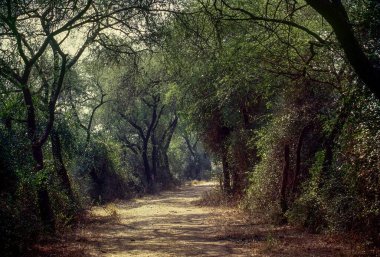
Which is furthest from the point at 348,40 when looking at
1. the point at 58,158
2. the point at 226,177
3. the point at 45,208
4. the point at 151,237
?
the point at 226,177

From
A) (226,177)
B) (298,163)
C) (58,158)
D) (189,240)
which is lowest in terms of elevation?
(189,240)

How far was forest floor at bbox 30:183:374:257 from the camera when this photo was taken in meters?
9.63

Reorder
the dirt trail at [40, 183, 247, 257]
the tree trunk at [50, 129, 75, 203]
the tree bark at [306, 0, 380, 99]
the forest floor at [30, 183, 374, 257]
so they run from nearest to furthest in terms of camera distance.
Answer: the tree bark at [306, 0, 380, 99], the forest floor at [30, 183, 374, 257], the dirt trail at [40, 183, 247, 257], the tree trunk at [50, 129, 75, 203]

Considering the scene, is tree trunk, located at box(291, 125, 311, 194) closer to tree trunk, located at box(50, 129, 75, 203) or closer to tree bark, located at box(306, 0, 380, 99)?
tree bark, located at box(306, 0, 380, 99)

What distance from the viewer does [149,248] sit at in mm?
10742

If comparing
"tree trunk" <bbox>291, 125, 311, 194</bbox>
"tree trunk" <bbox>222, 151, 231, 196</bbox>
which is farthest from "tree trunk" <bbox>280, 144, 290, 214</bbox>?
"tree trunk" <bbox>222, 151, 231, 196</bbox>

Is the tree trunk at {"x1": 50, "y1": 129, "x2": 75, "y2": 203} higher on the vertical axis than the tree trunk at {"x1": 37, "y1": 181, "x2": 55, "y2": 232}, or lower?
higher

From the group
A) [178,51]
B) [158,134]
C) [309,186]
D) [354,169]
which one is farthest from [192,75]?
[158,134]

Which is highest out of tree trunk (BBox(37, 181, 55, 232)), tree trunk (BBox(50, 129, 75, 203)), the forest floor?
tree trunk (BBox(50, 129, 75, 203))

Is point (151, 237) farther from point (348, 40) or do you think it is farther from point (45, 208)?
point (348, 40)

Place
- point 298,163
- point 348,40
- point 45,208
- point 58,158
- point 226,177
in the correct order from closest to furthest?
point 348,40 → point 45,208 → point 298,163 → point 58,158 → point 226,177

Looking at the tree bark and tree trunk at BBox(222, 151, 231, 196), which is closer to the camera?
the tree bark

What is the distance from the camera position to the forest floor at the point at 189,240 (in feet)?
31.6

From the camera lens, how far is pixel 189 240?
11750 mm
